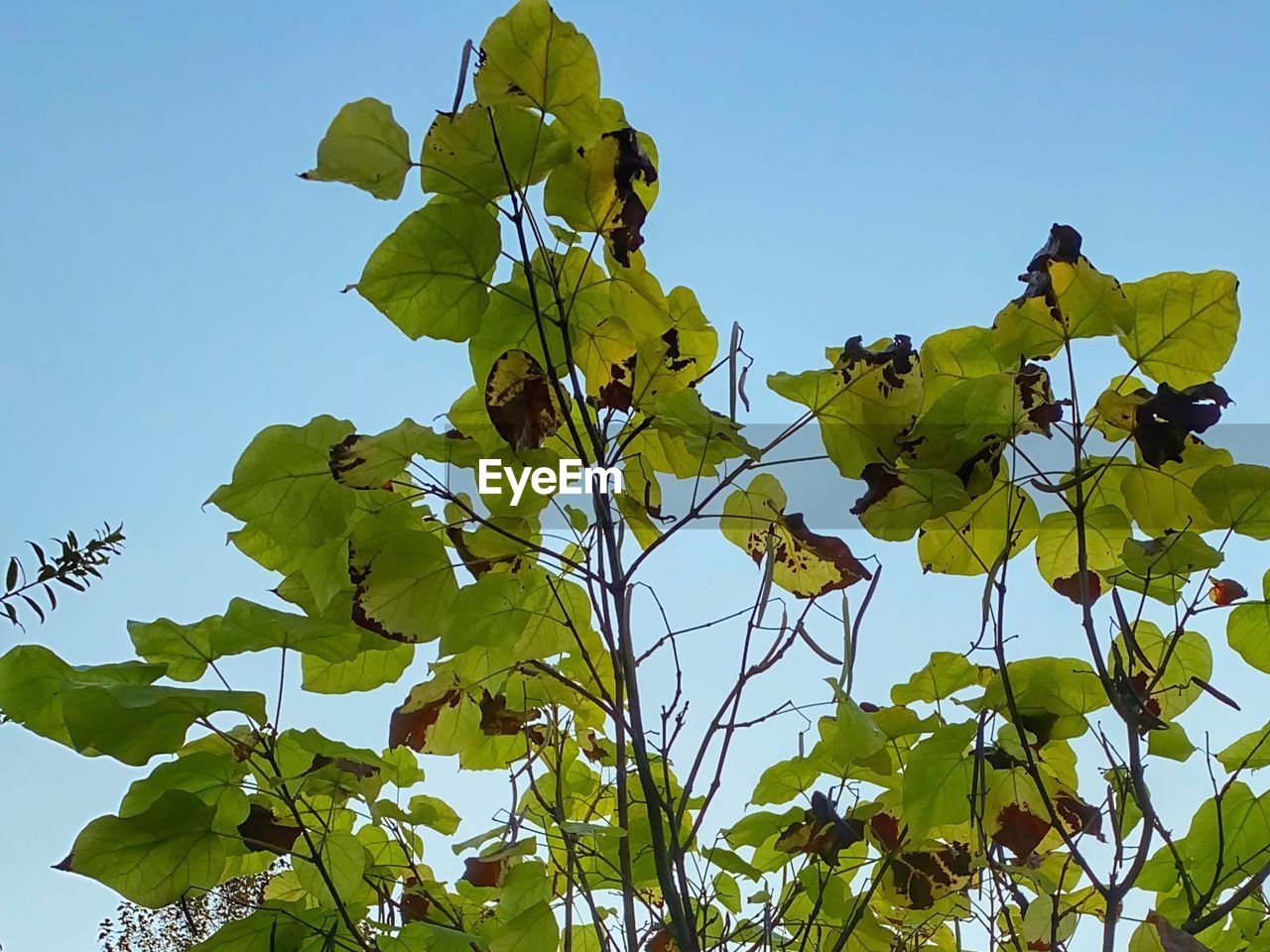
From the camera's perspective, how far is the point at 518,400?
2.28 feet

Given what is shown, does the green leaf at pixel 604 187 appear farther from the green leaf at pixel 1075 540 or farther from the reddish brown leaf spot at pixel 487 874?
the reddish brown leaf spot at pixel 487 874

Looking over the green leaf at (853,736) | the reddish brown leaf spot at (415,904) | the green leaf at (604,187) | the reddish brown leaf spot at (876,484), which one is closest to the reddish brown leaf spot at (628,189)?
the green leaf at (604,187)

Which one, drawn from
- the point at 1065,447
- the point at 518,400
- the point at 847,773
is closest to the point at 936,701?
the point at 847,773

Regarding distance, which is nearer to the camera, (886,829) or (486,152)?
(486,152)

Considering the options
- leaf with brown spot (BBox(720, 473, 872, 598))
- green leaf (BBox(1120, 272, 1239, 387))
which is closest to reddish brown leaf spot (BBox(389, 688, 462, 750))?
leaf with brown spot (BBox(720, 473, 872, 598))

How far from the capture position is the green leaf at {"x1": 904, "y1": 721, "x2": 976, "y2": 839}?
2.58 ft

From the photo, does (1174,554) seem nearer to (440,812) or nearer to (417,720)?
(417,720)

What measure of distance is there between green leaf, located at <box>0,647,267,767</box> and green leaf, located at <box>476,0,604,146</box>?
16.4 inches

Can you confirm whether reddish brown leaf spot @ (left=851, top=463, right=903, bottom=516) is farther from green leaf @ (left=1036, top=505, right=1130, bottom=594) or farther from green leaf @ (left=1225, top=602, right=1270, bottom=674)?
green leaf @ (left=1225, top=602, right=1270, bottom=674)

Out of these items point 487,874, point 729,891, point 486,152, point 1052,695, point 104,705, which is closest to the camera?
point 104,705

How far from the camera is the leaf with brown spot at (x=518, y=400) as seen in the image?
69 centimetres

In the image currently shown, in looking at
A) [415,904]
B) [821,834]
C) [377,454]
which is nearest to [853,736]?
[821,834]

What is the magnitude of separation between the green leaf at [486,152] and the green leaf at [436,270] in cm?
2

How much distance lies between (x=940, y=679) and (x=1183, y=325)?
344mm
